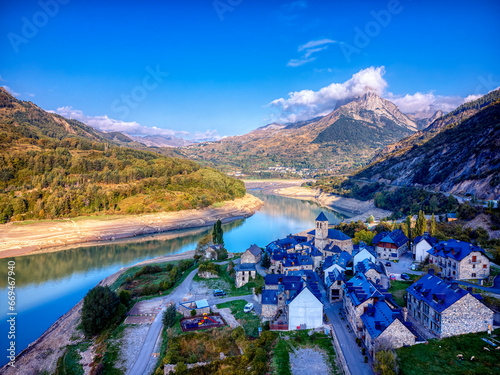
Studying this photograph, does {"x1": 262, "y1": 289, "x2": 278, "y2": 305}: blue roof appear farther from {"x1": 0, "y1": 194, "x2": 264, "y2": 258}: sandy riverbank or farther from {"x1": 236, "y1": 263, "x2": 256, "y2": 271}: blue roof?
{"x1": 0, "y1": 194, "x2": 264, "y2": 258}: sandy riverbank

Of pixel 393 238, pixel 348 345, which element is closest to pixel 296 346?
pixel 348 345

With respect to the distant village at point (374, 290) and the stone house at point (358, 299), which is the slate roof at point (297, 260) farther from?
the stone house at point (358, 299)

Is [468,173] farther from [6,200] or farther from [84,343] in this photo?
[6,200]

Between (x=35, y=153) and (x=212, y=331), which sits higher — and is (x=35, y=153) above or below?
above

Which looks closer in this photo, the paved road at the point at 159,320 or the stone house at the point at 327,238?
the paved road at the point at 159,320

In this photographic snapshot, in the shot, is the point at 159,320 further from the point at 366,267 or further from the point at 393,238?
the point at 393,238

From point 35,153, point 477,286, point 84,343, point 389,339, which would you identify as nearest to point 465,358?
point 389,339

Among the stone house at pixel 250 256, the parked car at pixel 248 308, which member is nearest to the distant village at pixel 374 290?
the stone house at pixel 250 256
